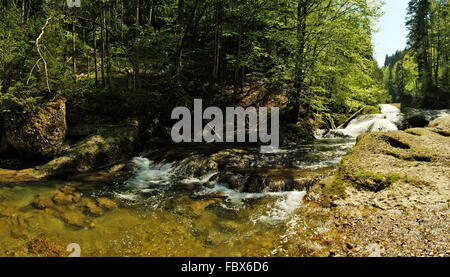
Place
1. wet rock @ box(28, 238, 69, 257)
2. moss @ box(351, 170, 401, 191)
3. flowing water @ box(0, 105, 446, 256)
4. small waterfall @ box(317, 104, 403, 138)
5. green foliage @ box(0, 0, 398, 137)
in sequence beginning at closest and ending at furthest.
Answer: wet rock @ box(28, 238, 69, 257), flowing water @ box(0, 105, 446, 256), moss @ box(351, 170, 401, 191), green foliage @ box(0, 0, 398, 137), small waterfall @ box(317, 104, 403, 138)

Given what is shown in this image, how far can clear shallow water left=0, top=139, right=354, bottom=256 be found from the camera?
13.3ft

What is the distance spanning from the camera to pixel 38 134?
27.6 feet

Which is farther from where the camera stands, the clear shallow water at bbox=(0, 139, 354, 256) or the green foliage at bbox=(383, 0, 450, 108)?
the green foliage at bbox=(383, 0, 450, 108)

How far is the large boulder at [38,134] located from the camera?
27.3ft

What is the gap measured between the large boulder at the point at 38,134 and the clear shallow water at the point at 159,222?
6.78 ft

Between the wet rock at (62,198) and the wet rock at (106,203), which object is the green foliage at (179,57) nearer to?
the wet rock at (62,198)

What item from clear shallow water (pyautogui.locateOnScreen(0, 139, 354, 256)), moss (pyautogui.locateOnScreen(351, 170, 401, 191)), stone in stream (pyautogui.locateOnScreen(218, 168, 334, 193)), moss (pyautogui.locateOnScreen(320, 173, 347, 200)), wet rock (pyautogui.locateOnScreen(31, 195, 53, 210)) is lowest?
clear shallow water (pyautogui.locateOnScreen(0, 139, 354, 256))

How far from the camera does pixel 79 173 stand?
8492 mm

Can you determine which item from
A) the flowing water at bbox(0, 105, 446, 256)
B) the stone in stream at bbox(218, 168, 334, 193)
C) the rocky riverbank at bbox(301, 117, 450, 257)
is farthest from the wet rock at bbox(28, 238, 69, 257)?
the stone in stream at bbox(218, 168, 334, 193)

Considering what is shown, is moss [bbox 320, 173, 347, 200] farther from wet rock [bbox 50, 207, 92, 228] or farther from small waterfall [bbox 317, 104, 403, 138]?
small waterfall [bbox 317, 104, 403, 138]

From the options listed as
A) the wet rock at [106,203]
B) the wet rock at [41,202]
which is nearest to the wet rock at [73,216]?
the wet rock at [41,202]

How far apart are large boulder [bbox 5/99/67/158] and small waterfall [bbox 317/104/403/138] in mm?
14415
